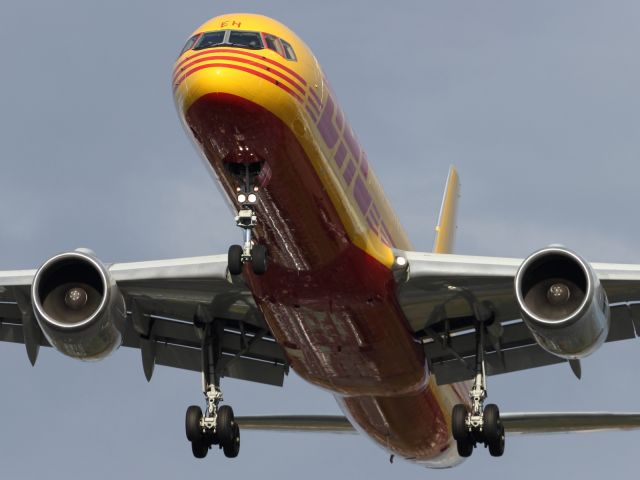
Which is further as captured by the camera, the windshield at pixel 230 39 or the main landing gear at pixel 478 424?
the main landing gear at pixel 478 424

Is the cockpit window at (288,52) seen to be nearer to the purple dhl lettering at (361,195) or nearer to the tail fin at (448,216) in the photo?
the purple dhl lettering at (361,195)

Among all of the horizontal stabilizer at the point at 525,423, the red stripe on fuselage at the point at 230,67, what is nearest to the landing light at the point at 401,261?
the red stripe on fuselage at the point at 230,67

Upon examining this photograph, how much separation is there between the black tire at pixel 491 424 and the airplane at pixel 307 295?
3cm

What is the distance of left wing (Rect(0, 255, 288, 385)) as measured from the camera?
28.8 meters

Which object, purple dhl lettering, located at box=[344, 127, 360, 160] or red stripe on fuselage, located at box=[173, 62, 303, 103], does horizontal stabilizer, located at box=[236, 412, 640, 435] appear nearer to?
purple dhl lettering, located at box=[344, 127, 360, 160]

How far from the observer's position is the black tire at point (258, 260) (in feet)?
83.3

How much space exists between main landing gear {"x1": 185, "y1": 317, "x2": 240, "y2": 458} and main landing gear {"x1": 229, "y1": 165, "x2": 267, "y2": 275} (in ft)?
16.2

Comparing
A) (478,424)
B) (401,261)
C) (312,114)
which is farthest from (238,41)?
(478,424)

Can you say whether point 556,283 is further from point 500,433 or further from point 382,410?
point 382,410

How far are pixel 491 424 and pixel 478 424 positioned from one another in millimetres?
230

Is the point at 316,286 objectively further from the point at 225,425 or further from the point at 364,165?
the point at 225,425

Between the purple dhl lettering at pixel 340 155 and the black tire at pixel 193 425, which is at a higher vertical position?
the purple dhl lettering at pixel 340 155

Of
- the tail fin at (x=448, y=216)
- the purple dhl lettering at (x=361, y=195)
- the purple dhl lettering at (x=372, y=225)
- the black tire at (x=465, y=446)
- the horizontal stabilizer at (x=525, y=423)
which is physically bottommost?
the black tire at (x=465, y=446)

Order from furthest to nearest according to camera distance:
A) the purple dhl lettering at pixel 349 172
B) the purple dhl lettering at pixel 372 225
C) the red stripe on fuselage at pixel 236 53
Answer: the purple dhl lettering at pixel 372 225 < the purple dhl lettering at pixel 349 172 < the red stripe on fuselage at pixel 236 53
